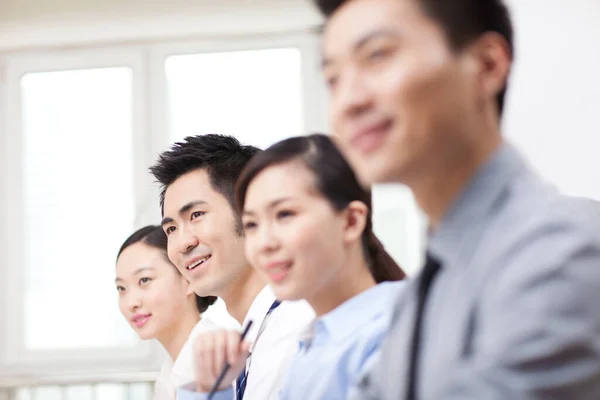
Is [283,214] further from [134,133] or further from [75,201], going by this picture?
[75,201]

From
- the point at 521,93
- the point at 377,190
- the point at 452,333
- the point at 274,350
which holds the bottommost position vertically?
the point at 274,350

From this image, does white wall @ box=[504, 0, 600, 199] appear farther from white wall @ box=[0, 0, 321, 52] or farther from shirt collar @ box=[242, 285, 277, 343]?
white wall @ box=[0, 0, 321, 52]

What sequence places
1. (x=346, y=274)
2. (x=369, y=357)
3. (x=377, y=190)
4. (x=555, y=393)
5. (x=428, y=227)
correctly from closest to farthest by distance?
(x=555, y=393), (x=428, y=227), (x=369, y=357), (x=346, y=274), (x=377, y=190)

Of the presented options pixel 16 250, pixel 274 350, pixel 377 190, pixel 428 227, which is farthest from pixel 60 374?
pixel 428 227

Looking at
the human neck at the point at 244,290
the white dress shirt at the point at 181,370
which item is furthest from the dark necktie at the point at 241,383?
the white dress shirt at the point at 181,370

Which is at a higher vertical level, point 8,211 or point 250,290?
point 8,211

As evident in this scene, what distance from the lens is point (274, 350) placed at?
1.32 meters

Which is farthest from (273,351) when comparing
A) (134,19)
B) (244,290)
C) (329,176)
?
(134,19)

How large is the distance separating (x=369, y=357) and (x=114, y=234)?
8.76 ft

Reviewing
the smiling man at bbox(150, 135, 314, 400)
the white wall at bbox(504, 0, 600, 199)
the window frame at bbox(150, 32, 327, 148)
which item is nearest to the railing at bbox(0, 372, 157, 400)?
the window frame at bbox(150, 32, 327, 148)

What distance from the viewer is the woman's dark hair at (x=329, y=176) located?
3.47ft

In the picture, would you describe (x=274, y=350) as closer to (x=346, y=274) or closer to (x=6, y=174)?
(x=346, y=274)

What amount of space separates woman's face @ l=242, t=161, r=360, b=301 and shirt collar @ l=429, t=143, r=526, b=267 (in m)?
0.35

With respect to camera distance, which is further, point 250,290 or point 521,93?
point 521,93
